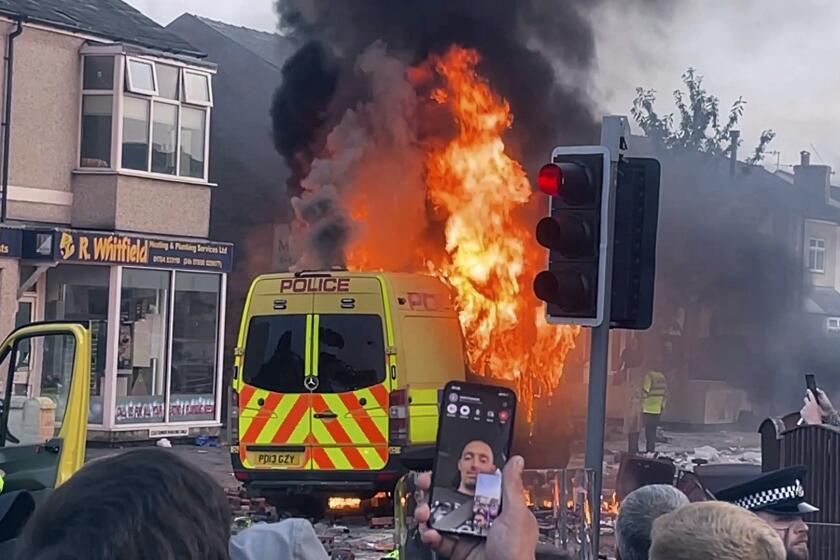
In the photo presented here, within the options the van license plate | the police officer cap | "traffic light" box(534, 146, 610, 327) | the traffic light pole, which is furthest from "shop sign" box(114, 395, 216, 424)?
the police officer cap

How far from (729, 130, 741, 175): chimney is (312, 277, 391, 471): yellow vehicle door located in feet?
71.4

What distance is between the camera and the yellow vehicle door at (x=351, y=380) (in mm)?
12016

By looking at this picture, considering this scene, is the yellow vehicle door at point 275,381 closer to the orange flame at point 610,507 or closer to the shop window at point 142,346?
the orange flame at point 610,507

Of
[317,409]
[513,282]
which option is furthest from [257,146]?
[317,409]

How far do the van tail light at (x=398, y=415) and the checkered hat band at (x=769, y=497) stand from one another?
23.9ft

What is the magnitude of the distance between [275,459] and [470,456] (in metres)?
9.38

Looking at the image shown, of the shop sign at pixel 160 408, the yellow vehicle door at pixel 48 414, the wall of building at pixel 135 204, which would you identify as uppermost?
the wall of building at pixel 135 204

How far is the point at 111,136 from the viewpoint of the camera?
2131 cm

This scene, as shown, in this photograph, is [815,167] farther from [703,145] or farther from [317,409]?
[317,409]

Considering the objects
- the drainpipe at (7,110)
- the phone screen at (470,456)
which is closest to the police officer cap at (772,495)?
the phone screen at (470,456)

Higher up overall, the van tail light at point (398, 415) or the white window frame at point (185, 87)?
the white window frame at point (185, 87)

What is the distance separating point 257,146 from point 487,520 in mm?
25375

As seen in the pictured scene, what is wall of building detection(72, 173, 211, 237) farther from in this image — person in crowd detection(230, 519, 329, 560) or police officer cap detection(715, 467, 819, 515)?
person in crowd detection(230, 519, 329, 560)

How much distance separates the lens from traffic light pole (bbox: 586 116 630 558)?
6387mm
